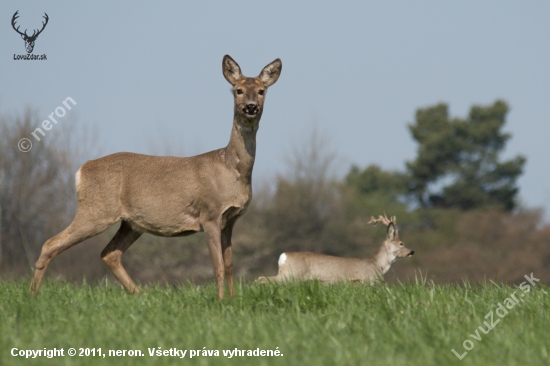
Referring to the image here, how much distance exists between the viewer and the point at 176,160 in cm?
845

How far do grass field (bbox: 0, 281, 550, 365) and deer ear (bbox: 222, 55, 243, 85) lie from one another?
7.49 feet

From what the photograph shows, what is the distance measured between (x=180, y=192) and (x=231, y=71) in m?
1.35

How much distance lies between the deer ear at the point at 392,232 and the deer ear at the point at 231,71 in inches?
247

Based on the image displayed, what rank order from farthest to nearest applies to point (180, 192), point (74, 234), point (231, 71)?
point (231, 71) < point (180, 192) < point (74, 234)

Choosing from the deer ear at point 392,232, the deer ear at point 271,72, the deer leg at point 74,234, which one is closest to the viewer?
the deer leg at point 74,234

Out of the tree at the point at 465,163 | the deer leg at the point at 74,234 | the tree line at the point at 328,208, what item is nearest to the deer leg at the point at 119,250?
the deer leg at the point at 74,234

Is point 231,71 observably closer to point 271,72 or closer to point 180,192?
point 271,72

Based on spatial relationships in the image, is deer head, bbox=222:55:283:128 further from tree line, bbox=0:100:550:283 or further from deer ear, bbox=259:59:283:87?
tree line, bbox=0:100:550:283

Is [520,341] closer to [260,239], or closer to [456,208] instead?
[260,239]

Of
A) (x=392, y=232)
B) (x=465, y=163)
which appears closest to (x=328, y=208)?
(x=465, y=163)

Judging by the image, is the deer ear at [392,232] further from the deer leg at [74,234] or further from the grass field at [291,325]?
the deer leg at [74,234]

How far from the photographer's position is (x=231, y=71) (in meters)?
8.49

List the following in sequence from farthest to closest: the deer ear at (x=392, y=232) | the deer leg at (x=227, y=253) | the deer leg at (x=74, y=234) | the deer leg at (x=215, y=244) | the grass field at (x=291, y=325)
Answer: the deer ear at (x=392, y=232), the deer leg at (x=227, y=253), the deer leg at (x=74, y=234), the deer leg at (x=215, y=244), the grass field at (x=291, y=325)

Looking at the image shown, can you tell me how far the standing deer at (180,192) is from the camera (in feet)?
26.1
